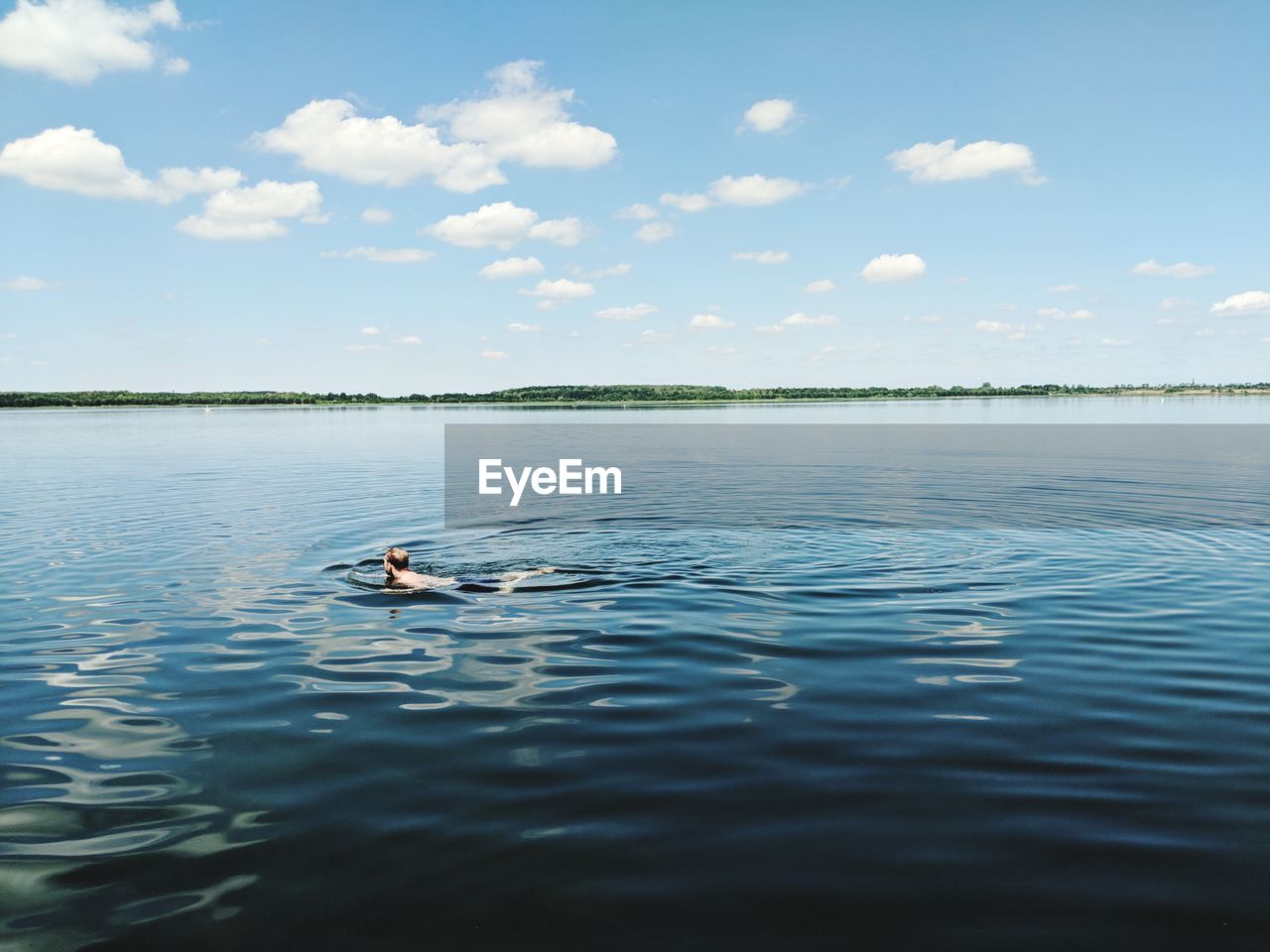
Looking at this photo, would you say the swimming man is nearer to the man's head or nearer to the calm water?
the man's head

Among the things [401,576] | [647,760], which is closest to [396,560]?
[401,576]

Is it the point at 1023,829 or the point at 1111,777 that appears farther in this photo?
the point at 1111,777

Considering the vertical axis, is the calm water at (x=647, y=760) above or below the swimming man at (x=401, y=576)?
below

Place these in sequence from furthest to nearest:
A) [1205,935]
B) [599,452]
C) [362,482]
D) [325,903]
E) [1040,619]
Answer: [599,452] < [362,482] < [1040,619] < [325,903] < [1205,935]

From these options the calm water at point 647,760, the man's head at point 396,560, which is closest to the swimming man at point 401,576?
the man's head at point 396,560

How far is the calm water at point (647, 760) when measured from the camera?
5902 mm

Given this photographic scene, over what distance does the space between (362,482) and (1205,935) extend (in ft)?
123

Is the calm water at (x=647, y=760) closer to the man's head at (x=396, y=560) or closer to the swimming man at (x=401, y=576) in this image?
the swimming man at (x=401, y=576)

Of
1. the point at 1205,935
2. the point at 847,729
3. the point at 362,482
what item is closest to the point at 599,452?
the point at 362,482

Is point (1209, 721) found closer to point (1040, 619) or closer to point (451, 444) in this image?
point (1040, 619)

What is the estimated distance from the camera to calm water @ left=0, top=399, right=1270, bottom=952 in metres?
5.90

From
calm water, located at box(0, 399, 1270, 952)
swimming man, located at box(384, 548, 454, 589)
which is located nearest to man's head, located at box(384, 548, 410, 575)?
swimming man, located at box(384, 548, 454, 589)

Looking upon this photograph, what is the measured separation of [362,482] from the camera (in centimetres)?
3856

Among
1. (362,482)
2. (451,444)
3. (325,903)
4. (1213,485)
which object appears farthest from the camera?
(451,444)
